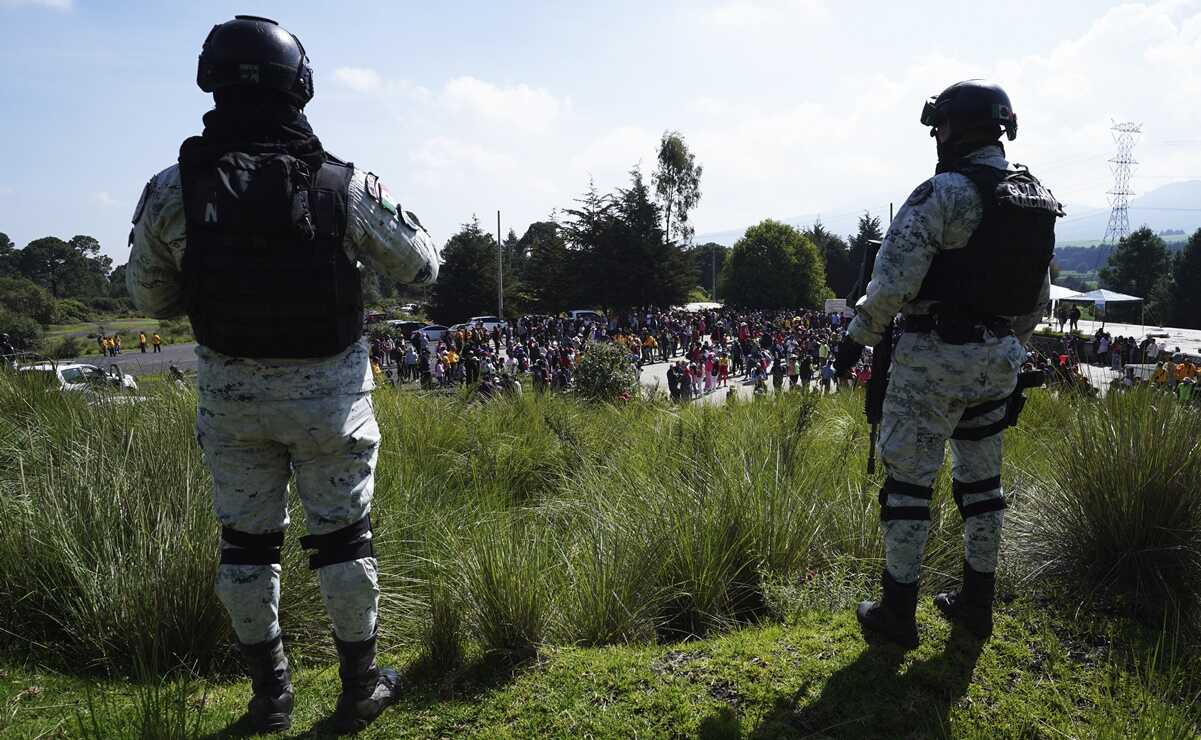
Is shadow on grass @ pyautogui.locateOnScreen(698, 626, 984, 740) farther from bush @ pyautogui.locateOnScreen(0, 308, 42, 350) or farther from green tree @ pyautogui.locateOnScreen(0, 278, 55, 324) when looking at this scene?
green tree @ pyautogui.locateOnScreen(0, 278, 55, 324)

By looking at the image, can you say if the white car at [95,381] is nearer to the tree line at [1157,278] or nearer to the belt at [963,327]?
the belt at [963,327]

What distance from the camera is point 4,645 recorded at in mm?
2441

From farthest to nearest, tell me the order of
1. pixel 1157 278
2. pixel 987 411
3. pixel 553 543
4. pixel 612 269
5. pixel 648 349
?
pixel 1157 278, pixel 612 269, pixel 648 349, pixel 553 543, pixel 987 411

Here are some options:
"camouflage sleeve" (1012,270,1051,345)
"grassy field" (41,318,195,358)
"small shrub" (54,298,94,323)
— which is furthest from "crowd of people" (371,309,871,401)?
"small shrub" (54,298,94,323)

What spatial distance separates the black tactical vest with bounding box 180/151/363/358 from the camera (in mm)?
1853

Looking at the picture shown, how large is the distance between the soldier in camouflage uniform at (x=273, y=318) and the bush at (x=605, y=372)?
926 cm

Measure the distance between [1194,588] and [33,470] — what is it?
16.6 ft

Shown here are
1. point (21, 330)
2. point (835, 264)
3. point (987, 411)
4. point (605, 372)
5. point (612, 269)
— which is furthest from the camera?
point (835, 264)

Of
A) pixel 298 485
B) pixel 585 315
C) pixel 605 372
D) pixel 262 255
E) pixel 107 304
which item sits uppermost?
pixel 107 304

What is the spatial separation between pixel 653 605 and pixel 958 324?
1448 mm

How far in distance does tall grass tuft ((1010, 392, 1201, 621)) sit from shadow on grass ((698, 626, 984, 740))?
85 centimetres

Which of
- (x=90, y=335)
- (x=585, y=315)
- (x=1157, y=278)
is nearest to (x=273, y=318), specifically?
(x=585, y=315)

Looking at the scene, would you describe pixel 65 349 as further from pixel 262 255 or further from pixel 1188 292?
pixel 1188 292

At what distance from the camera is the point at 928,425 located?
7.52 ft
